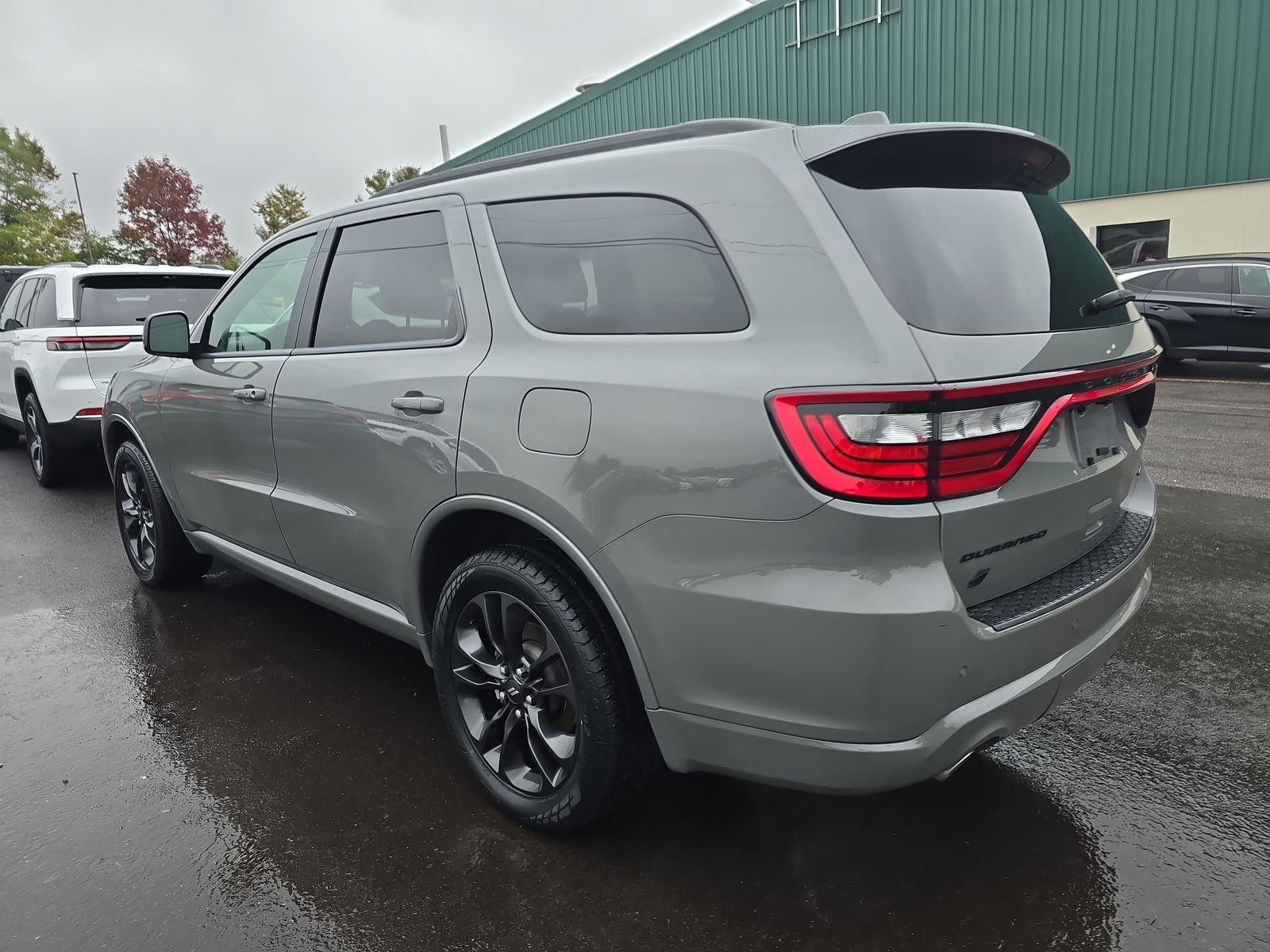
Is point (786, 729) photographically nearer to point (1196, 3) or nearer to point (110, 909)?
point (110, 909)

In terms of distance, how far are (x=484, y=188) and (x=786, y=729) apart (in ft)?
5.78

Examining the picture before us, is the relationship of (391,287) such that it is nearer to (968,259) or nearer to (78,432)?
(968,259)

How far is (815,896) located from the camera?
7.23ft

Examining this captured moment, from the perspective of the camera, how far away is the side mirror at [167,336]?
12.3ft

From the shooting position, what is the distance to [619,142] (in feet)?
8.06

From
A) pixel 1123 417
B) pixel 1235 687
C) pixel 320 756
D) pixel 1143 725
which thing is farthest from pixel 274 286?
pixel 1235 687

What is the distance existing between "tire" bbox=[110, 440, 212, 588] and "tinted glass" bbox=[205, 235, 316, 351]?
3.13ft

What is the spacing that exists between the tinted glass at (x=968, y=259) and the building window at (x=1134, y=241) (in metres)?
14.5

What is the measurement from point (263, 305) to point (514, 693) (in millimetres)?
2040

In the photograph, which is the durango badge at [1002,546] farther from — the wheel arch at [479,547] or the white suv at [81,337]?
the white suv at [81,337]

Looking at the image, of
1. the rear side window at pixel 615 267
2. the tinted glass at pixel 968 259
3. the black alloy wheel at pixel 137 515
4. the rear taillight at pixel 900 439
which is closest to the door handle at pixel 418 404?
the rear side window at pixel 615 267

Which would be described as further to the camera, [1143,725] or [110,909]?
[1143,725]

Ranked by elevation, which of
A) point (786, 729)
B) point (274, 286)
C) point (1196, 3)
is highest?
point (1196, 3)

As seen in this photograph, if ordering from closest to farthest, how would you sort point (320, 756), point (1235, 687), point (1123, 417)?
point (1123, 417) < point (320, 756) < point (1235, 687)
